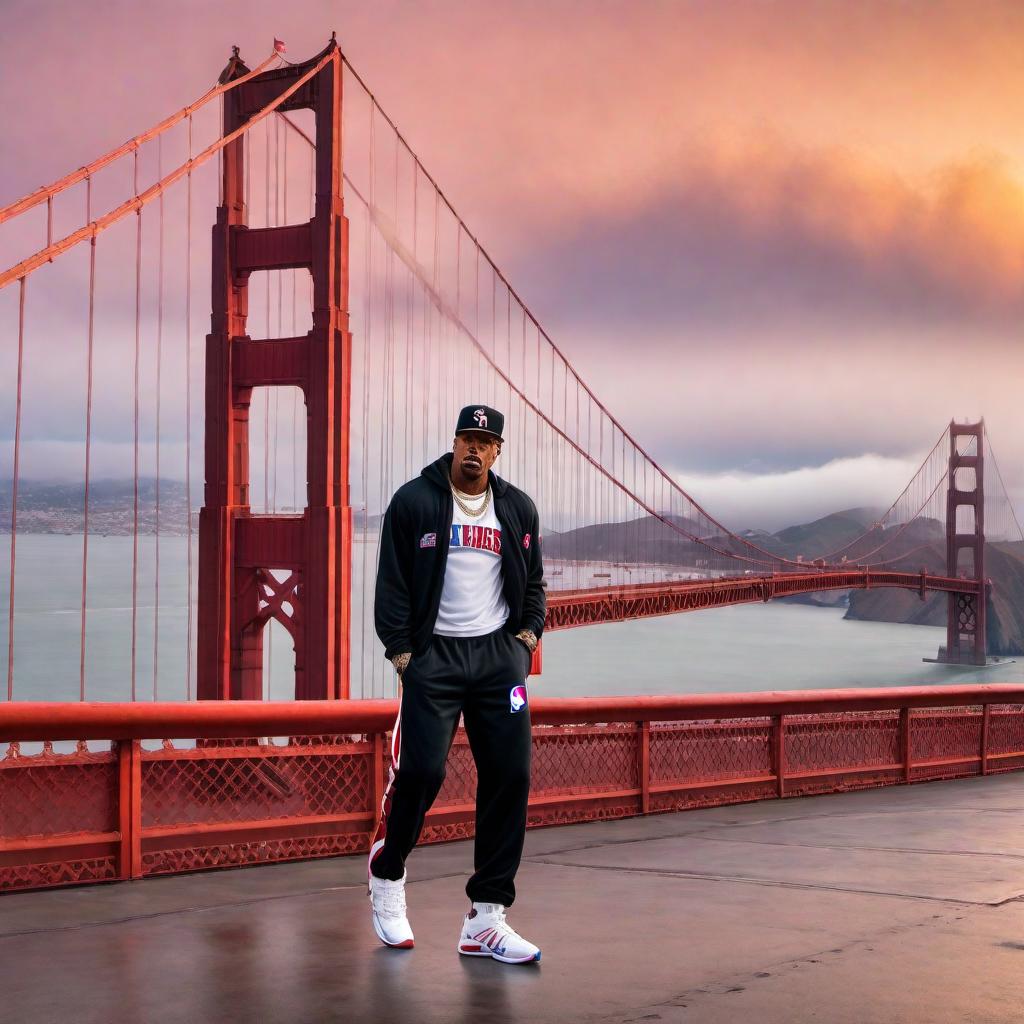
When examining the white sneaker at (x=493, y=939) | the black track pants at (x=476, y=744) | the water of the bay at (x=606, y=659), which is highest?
the black track pants at (x=476, y=744)

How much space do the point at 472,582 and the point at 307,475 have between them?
21079mm

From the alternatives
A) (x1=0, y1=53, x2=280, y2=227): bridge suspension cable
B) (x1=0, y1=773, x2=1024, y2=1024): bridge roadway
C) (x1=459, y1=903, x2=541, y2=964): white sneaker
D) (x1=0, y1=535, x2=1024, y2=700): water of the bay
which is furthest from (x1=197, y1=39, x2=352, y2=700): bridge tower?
(x1=0, y1=535, x2=1024, y2=700): water of the bay

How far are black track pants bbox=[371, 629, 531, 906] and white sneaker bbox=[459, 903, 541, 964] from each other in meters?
0.04

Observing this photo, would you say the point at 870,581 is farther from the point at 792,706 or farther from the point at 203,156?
the point at 792,706

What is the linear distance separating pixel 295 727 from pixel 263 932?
1604mm

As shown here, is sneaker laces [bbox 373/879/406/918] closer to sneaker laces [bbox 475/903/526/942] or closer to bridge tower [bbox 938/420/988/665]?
sneaker laces [bbox 475/903/526/942]

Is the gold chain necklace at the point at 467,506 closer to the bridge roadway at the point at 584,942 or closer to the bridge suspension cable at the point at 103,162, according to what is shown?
the bridge roadway at the point at 584,942

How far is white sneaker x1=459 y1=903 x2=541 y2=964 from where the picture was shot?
3.97 m

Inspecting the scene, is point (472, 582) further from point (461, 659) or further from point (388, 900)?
point (388, 900)

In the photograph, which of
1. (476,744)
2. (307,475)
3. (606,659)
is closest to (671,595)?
(307,475)

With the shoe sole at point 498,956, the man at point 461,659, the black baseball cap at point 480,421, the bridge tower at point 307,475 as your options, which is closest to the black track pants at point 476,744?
the man at point 461,659

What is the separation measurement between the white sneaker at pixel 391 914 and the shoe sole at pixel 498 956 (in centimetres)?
19

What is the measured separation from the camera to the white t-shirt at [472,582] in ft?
13.6

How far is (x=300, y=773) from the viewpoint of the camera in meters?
6.03
